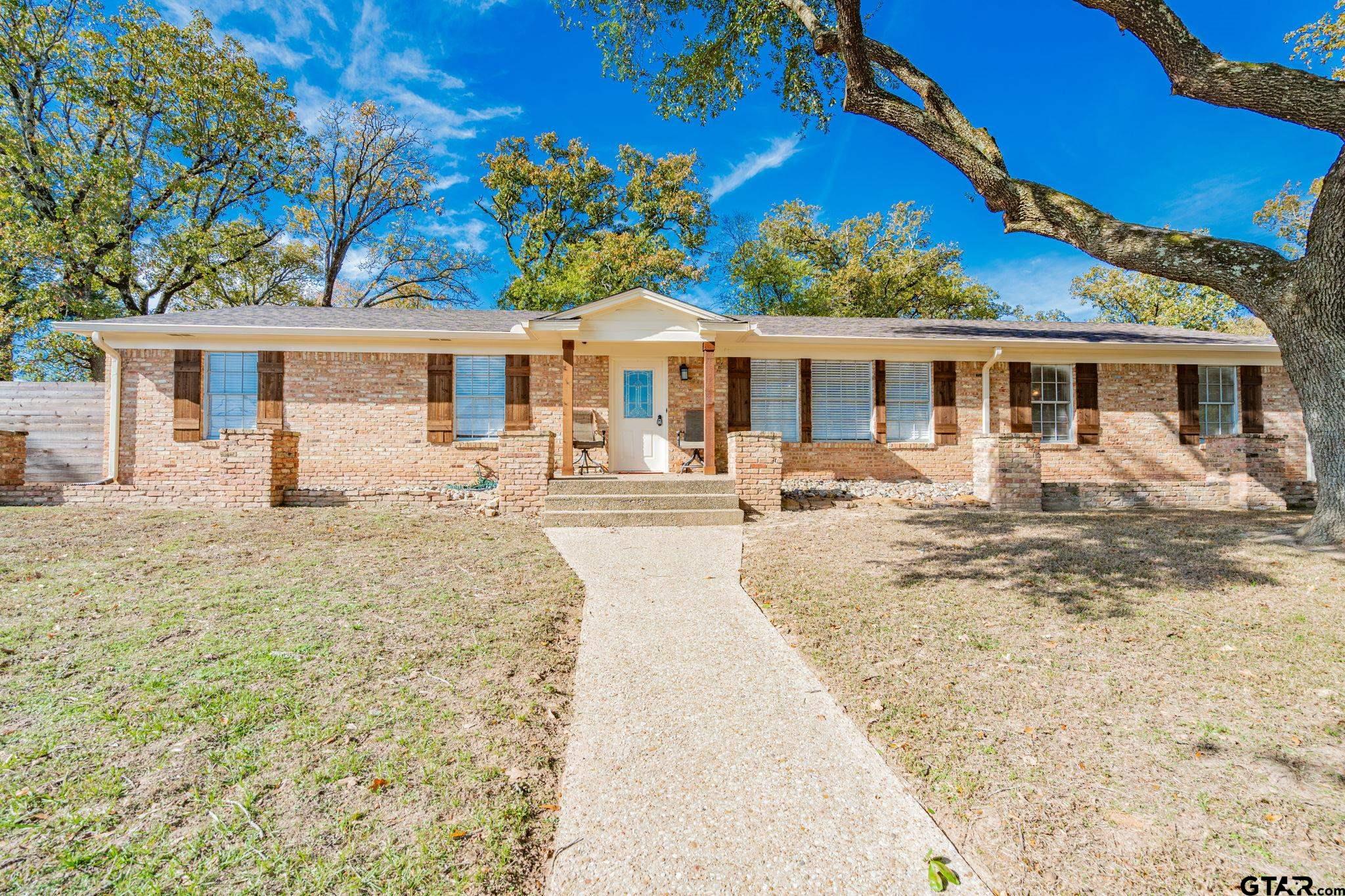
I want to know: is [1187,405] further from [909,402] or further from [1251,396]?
[909,402]

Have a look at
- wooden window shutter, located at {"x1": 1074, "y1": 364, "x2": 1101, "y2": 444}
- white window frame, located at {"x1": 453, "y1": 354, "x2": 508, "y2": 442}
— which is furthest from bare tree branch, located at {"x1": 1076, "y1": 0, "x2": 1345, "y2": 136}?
white window frame, located at {"x1": 453, "y1": 354, "x2": 508, "y2": 442}

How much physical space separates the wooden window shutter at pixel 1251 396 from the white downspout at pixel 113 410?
67.4ft

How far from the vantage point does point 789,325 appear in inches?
438

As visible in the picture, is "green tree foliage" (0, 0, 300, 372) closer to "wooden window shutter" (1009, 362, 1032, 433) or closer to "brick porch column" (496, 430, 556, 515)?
"brick porch column" (496, 430, 556, 515)

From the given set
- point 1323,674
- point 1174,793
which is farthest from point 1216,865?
point 1323,674

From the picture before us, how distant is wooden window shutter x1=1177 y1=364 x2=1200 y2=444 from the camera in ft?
36.0

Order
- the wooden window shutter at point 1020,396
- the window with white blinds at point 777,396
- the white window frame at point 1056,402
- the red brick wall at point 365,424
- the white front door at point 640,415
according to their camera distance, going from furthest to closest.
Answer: the white window frame at point 1056,402, the wooden window shutter at point 1020,396, the window with white blinds at point 777,396, the white front door at point 640,415, the red brick wall at point 365,424

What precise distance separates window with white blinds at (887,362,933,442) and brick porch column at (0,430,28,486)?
46.3 feet

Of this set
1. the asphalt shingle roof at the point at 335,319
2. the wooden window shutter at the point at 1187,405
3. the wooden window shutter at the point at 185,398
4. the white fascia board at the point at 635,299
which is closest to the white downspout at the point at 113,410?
the asphalt shingle roof at the point at 335,319

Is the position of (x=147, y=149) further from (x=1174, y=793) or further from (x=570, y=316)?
(x=1174, y=793)

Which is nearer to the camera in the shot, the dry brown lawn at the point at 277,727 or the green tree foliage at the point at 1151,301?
the dry brown lawn at the point at 277,727

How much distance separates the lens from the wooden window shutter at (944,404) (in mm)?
10711

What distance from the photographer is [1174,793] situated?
1861 mm

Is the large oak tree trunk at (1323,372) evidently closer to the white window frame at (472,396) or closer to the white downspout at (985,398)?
the white downspout at (985,398)
